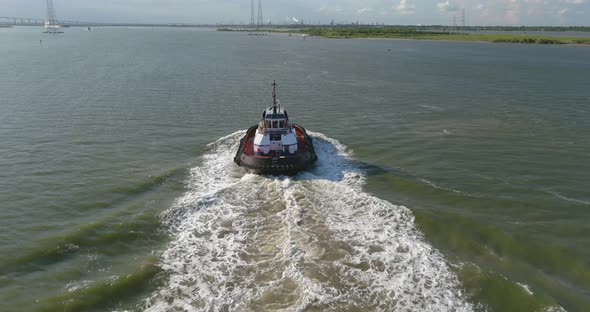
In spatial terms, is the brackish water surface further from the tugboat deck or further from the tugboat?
the tugboat deck

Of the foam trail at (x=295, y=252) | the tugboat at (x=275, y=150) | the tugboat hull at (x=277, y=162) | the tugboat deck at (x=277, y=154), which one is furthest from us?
the tugboat deck at (x=277, y=154)

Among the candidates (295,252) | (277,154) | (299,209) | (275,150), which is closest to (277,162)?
(277,154)

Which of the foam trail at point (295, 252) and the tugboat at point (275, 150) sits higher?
the tugboat at point (275, 150)

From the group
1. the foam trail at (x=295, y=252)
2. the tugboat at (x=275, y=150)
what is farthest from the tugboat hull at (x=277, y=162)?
the foam trail at (x=295, y=252)

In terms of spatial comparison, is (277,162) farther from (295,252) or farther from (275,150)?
(295,252)

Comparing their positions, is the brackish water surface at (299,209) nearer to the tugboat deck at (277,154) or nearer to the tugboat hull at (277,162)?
the tugboat hull at (277,162)

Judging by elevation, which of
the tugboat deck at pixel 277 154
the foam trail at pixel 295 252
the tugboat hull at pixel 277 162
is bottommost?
the foam trail at pixel 295 252

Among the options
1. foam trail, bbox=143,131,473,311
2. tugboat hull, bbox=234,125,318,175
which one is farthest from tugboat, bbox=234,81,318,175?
foam trail, bbox=143,131,473,311

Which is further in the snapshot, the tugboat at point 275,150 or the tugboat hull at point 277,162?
the tugboat at point 275,150
